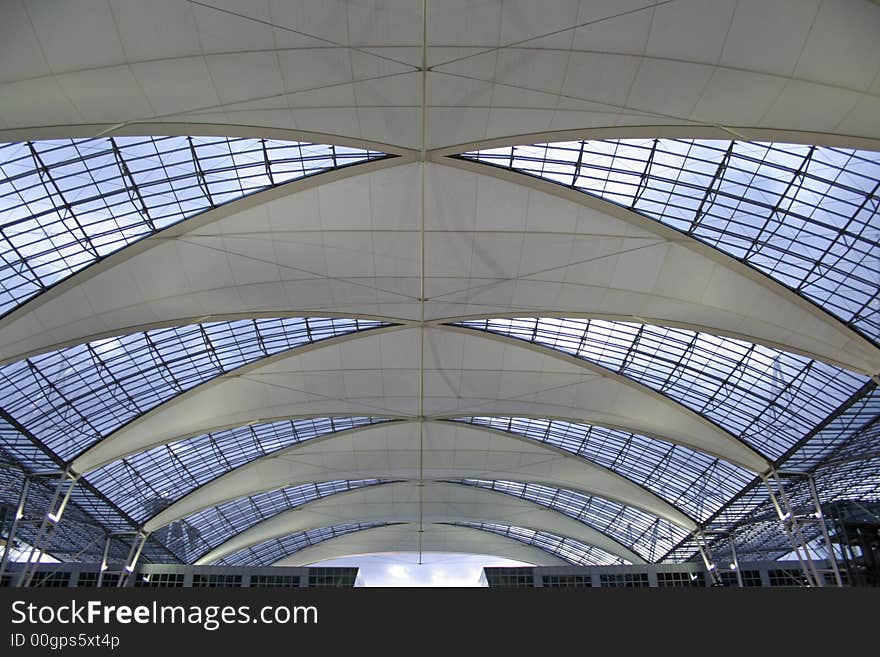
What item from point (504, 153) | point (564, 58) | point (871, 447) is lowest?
point (871, 447)

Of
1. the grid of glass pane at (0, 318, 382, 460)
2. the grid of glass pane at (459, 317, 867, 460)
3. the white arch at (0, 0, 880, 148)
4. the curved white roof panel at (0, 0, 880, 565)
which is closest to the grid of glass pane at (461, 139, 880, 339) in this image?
the curved white roof panel at (0, 0, 880, 565)

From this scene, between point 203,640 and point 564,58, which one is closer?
point 203,640

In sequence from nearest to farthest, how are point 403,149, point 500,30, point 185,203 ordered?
1. point 500,30
2. point 403,149
3. point 185,203

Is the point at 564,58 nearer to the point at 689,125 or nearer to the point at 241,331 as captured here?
the point at 689,125

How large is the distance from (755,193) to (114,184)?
24.8m

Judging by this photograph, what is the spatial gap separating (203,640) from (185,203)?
26.3m

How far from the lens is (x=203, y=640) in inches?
148

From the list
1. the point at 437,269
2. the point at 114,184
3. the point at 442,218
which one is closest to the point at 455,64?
the point at 442,218

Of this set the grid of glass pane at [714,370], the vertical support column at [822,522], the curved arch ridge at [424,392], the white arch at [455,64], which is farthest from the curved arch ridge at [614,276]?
the vertical support column at [822,522]

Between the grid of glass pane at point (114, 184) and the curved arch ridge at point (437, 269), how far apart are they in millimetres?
929

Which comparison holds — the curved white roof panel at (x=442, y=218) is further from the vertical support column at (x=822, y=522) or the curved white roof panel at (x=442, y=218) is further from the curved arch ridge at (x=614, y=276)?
the vertical support column at (x=822, y=522)

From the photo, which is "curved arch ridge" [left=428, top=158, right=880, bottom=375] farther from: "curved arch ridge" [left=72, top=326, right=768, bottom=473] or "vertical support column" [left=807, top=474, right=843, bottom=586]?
"vertical support column" [left=807, top=474, right=843, bottom=586]

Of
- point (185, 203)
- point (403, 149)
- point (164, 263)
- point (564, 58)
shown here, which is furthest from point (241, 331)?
point (564, 58)

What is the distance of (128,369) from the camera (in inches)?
1609
